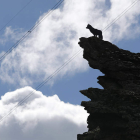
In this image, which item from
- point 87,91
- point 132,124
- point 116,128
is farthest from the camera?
point 87,91

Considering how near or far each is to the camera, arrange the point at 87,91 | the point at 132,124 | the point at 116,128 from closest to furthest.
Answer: the point at 132,124, the point at 116,128, the point at 87,91

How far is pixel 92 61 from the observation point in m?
30.3

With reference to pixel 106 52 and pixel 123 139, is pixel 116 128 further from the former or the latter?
pixel 106 52

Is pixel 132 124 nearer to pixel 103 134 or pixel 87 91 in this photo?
pixel 103 134

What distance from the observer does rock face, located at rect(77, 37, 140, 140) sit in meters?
26.2

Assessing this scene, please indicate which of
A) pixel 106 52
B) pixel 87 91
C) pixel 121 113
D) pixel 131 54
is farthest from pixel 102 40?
pixel 121 113

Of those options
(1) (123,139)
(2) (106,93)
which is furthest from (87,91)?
(1) (123,139)

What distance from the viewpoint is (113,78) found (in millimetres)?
29547

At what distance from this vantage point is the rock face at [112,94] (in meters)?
26.2

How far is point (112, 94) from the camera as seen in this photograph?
90.6 feet

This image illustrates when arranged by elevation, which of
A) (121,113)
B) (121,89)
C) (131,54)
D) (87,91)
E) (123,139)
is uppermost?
(131,54)

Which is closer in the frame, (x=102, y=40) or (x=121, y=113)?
(x=121, y=113)

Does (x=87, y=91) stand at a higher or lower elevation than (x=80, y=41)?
lower

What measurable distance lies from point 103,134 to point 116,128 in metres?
1.59
